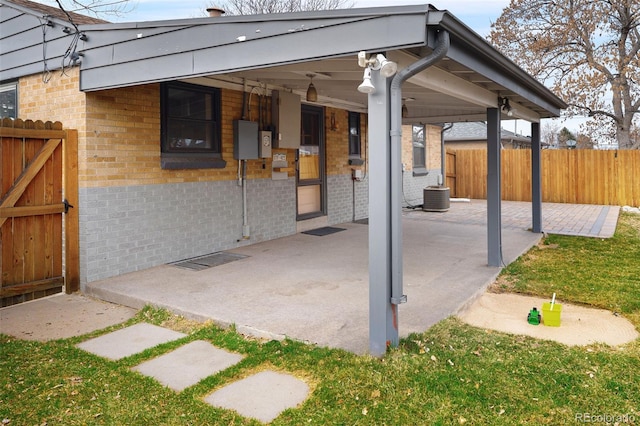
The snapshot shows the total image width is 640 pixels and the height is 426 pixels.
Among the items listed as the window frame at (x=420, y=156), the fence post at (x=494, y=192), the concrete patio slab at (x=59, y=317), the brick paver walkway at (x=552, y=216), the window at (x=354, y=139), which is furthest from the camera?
the window frame at (x=420, y=156)

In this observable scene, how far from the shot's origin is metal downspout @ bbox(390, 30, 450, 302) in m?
3.57

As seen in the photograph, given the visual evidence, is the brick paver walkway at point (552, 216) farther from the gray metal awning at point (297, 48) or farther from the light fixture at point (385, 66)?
the light fixture at point (385, 66)

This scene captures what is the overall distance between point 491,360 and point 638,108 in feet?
61.8

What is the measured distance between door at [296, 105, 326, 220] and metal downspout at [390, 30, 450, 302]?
18.1 ft

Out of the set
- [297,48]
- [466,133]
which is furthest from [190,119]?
[466,133]

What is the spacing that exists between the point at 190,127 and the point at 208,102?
526mm

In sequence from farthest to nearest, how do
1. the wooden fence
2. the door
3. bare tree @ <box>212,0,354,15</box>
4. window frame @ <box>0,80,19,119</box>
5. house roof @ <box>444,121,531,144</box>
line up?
bare tree @ <box>212,0,354,15</box> → house roof @ <box>444,121,531,144</box> → the wooden fence → the door → window frame @ <box>0,80,19,119</box>

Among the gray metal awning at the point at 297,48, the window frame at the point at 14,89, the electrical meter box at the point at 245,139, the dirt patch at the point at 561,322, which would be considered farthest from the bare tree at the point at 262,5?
the dirt patch at the point at 561,322

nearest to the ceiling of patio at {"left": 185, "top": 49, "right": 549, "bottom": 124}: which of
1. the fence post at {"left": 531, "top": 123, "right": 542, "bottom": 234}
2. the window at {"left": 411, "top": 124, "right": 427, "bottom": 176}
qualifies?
the fence post at {"left": 531, "top": 123, "right": 542, "bottom": 234}

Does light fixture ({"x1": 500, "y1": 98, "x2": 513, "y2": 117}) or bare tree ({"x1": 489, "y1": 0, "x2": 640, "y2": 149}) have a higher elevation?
bare tree ({"x1": 489, "y1": 0, "x2": 640, "y2": 149})

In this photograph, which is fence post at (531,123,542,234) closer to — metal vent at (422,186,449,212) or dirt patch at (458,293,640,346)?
metal vent at (422,186,449,212)

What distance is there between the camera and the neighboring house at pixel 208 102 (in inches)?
155

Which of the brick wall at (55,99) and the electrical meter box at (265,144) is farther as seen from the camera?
the electrical meter box at (265,144)

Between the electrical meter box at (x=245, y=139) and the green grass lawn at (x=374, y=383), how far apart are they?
11.7 ft
